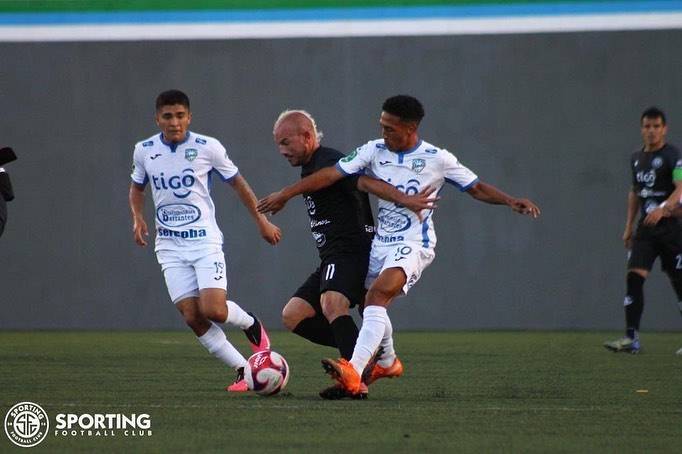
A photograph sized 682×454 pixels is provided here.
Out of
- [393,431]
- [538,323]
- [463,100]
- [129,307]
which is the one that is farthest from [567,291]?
[393,431]

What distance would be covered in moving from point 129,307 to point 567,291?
488 cm

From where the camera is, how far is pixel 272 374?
7309 millimetres

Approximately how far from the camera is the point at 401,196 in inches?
285

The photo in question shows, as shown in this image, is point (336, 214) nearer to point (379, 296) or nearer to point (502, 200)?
point (379, 296)

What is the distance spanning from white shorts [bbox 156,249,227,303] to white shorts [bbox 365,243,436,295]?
3.28 ft

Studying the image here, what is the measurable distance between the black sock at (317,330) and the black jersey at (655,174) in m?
4.25

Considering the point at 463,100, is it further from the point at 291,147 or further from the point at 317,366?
the point at 291,147

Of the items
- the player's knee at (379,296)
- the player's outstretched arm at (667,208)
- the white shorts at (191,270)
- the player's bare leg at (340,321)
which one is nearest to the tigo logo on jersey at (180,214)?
the white shorts at (191,270)

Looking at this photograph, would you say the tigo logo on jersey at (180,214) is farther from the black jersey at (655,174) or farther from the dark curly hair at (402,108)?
the black jersey at (655,174)

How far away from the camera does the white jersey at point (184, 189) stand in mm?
7961

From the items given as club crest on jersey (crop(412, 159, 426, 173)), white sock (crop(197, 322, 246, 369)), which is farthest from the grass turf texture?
club crest on jersey (crop(412, 159, 426, 173))

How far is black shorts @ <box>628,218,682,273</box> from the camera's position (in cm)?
1107

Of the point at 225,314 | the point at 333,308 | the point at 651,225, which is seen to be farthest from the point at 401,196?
the point at 651,225

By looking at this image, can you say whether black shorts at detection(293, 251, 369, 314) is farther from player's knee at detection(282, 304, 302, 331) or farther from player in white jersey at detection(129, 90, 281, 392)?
player in white jersey at detection(129, 90, 281, 392)
